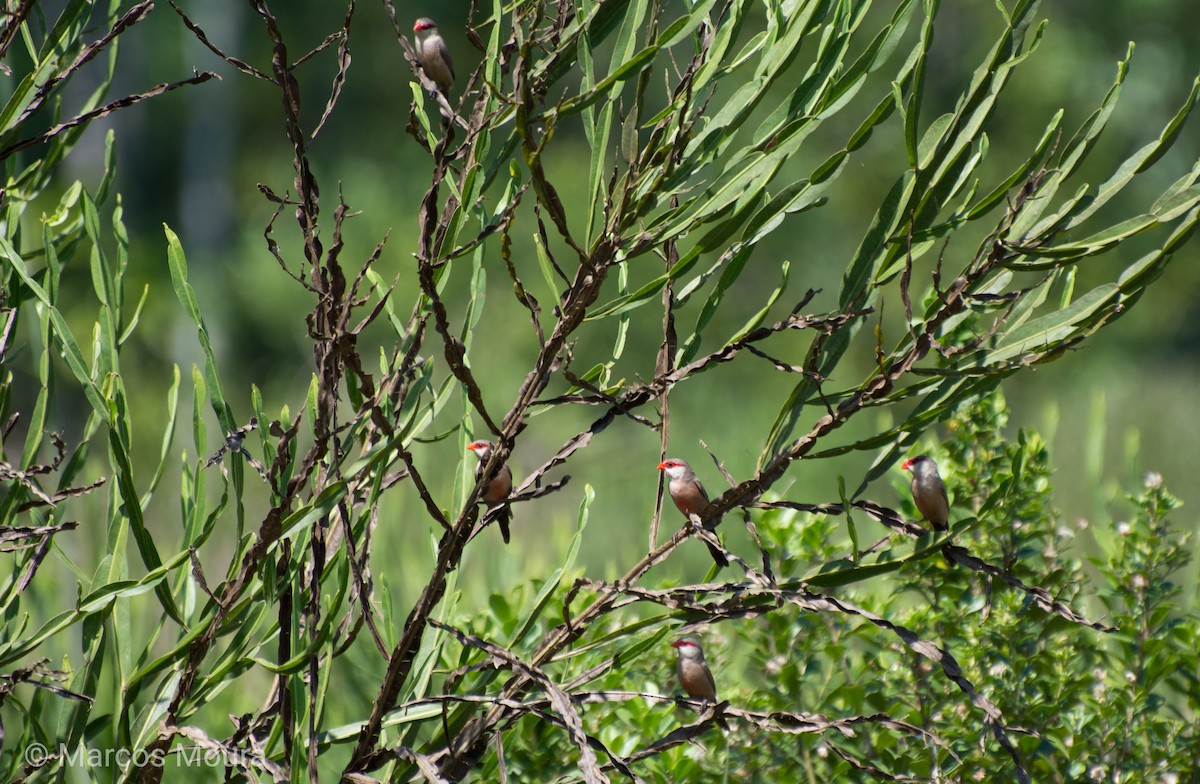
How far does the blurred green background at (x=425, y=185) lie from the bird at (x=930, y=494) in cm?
634

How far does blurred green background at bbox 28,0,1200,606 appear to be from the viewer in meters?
10.2

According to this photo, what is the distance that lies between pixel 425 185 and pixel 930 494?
1211 centimetres

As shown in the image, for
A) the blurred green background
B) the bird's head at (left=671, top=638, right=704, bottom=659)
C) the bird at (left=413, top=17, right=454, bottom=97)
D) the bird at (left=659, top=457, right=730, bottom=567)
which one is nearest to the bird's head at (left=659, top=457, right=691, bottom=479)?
the bird at (left=659, top=457, right=730, bottom=567)

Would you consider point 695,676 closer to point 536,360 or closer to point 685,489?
point 685,489

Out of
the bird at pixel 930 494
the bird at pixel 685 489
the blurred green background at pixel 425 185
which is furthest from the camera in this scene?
the blurred green background at pixel 425 185

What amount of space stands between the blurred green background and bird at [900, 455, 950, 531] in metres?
6.34

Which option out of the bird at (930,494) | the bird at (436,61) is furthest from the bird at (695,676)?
the bird at (436,61)

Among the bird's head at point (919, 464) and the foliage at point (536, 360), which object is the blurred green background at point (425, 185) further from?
the foliage at point (536, 360)

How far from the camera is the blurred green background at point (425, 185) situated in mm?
10250

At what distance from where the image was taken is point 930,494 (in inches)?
56.4

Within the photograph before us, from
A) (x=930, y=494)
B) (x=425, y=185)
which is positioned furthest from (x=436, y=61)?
(x=425, y=185)

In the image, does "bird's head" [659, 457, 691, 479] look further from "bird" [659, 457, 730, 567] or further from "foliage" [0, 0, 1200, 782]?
"foliage" [0, 0, 1200, 782]

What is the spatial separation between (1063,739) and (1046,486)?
0.36m

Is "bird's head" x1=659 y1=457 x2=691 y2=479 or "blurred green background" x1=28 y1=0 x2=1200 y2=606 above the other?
"blurred green background" x1=28 y1=0 x2=1200 y2=606
